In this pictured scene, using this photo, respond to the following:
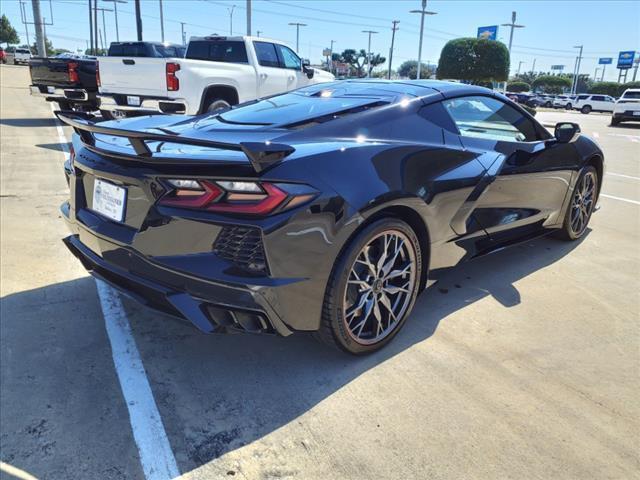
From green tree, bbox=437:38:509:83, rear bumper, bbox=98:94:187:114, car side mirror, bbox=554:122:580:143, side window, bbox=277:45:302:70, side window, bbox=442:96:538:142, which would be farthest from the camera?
green tree, bbox=437:38:509:83

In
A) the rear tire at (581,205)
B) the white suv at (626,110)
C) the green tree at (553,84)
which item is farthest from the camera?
the green tree at (553,84)

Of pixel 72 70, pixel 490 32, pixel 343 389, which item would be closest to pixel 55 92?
pixel 72 70

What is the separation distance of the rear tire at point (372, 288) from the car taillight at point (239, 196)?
1.53 feet

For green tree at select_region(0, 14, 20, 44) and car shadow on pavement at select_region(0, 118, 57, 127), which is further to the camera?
green tree at select_region(0, 14, 20, 44)

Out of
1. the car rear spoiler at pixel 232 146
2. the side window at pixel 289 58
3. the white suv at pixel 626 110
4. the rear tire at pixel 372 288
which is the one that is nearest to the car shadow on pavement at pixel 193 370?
the rear tire at pixel 372 288

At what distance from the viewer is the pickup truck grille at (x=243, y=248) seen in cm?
220

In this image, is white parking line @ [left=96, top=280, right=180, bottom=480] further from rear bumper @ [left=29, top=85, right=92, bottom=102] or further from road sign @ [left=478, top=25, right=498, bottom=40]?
road sign @ [left=478, top=25, right=498, bottom=40]

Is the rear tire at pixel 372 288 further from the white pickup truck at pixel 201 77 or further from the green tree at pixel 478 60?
the green tree at pixel 478 60

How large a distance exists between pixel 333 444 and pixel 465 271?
7.55 feet

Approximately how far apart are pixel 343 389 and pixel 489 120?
2368mm

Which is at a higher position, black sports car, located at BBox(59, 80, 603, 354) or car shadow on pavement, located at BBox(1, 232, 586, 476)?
black sports car, located at BBox(59, 80, 603, 354)

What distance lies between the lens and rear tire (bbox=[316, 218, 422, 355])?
2525 millimetres

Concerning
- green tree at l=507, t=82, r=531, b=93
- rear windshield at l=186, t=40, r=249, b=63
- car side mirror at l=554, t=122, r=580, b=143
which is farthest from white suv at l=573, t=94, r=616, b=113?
car side mirror at l=554, t=122, r=580, b=143

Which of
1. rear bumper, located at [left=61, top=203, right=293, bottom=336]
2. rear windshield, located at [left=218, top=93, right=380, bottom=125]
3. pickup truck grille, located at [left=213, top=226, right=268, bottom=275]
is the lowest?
rear bumper, located at [left=61, top=203, right=293, bottom=336]
